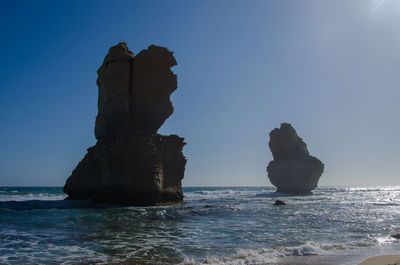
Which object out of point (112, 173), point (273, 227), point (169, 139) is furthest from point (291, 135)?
point (273, 227)

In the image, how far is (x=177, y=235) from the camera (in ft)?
37.2

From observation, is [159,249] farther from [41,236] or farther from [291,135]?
[291,135]

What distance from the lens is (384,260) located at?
774cm

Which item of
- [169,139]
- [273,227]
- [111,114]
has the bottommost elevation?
[273,227]

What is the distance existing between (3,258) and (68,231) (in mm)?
4026

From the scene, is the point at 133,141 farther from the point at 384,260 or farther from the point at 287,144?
the point at 287,144

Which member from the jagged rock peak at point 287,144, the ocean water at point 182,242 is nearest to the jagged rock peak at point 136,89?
the ocean water at point 182,242

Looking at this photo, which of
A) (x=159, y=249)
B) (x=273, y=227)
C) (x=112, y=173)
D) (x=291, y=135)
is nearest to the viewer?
(x=159, y=249)

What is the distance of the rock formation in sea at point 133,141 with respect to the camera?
23.5m

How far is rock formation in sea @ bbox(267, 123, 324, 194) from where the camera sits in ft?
208

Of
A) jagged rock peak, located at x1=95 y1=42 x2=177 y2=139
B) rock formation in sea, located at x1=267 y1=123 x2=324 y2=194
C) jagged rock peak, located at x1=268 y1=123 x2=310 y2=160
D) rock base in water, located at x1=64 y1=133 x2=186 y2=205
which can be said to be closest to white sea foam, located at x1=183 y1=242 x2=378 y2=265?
rock base in water, located at x1=64 y1=133 x2=186 y2=205

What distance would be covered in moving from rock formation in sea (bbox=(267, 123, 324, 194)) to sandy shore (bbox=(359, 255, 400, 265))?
57318 mm

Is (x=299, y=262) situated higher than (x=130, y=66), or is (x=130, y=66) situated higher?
(x=130, y=66)

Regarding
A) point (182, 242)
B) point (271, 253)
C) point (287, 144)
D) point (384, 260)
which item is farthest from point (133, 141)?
point (287, 144)
